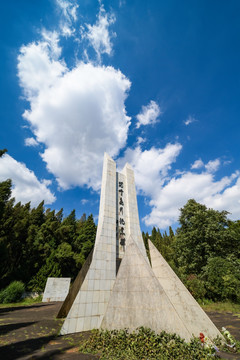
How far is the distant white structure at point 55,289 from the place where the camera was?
66.1 ft

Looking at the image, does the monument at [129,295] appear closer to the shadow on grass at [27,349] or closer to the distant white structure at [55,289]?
the shadow on grass at [27,349]

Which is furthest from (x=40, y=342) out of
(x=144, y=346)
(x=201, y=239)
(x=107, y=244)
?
(x=201, y=239)

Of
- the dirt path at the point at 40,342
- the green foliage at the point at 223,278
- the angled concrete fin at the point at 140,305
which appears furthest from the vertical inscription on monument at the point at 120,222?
the green foliage at the point at 223,278

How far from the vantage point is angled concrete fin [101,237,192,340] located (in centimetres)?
572

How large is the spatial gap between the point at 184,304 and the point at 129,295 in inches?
95.1

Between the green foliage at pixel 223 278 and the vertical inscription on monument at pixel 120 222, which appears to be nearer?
the vertical inscription on monument at pixel 120 222

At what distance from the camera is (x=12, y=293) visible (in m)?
17.8

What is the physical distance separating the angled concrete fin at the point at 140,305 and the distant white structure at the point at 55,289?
60.2 feet

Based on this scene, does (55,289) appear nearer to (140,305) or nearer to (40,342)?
(40,342)

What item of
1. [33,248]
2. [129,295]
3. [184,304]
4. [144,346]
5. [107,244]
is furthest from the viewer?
[33,248]

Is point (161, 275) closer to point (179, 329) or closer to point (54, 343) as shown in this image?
point (179, 329)

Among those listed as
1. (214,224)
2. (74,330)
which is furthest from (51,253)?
(214,224)

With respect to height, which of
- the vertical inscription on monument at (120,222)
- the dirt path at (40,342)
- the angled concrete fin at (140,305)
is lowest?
the dirt path at (40,342)

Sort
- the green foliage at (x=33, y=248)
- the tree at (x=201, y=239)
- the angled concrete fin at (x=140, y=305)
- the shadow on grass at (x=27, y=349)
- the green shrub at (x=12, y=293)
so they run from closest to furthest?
the shadow on grass at (x=27, y=349) < the angled concrete fin at (x=140, y=305) < the green shrub at (x=12, y=293) < the tree at (x=201, y=239) < the green foliage at (x=33, y=248)
